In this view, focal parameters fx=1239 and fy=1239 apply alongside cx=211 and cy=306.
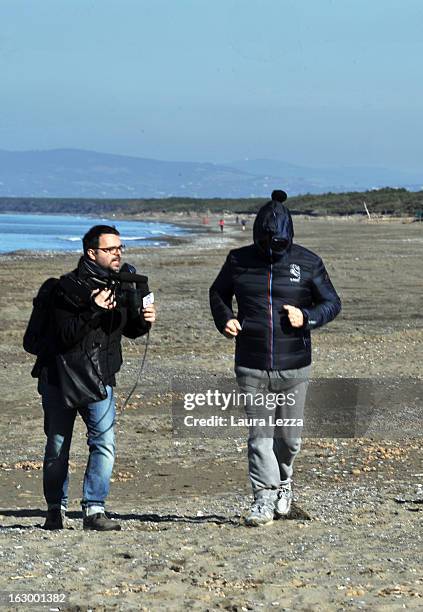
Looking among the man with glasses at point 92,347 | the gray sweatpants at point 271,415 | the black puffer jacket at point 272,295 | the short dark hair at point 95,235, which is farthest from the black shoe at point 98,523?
the short dark hair at point 95,235

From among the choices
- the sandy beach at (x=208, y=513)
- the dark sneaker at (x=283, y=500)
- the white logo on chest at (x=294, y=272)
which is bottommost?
the sandy beach at (x=208, y=513)

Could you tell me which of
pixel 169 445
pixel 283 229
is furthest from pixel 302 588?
pixel 169 445

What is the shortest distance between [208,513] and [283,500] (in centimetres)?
69

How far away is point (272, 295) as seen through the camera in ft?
24.8

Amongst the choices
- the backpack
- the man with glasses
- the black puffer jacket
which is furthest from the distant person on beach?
the backpack

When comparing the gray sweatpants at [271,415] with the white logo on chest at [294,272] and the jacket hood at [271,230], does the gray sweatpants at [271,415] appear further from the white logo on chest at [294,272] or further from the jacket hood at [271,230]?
the jacket hood at [271,230]

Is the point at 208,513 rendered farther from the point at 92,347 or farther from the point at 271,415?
the point at 92,347

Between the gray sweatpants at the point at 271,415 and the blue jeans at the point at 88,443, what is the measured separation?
874 millimetres

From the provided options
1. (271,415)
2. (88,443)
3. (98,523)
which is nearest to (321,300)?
(271,415)

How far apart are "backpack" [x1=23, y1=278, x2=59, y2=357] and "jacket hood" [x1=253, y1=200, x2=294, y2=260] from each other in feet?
4.12

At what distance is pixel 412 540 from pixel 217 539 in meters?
1.18

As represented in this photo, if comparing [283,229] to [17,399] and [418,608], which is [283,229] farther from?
[17,399]

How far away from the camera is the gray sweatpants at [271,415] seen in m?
7.67

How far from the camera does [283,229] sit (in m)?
7.54
